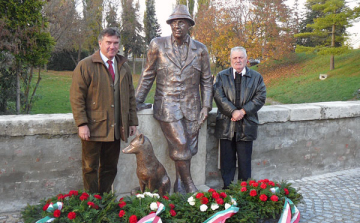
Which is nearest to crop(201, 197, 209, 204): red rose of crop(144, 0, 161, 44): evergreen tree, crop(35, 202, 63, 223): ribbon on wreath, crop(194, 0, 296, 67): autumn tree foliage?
crop(35, 202, 63, 223): ribbon on wreath

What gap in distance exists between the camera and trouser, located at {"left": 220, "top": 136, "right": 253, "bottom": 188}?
4305 mm

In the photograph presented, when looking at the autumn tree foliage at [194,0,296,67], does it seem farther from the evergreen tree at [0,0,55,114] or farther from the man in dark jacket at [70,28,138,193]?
the man in dark jacket at [70,28,138,193]

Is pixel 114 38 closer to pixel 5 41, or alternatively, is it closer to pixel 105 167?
pixel 105 167

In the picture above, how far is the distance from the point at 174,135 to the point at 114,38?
1293 mm

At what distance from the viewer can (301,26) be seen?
3064cm

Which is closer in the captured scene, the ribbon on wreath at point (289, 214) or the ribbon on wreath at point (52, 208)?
the ribbon on wreath at point (52, 208)

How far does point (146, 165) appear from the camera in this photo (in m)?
3.56

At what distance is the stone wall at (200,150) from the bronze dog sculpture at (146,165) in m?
0.62

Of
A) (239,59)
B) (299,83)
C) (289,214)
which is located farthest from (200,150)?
(299,83)

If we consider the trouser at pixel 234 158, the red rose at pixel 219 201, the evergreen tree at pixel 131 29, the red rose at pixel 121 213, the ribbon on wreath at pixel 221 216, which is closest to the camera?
the red rose at pixel 121 213

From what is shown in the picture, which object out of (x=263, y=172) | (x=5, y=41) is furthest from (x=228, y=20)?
(x=263, y=172)

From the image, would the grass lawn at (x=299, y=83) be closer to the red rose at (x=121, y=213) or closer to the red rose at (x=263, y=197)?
the red rose at (x=121, y=213)

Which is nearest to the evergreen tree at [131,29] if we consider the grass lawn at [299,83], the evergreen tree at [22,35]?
the grass lawn at [299,83]

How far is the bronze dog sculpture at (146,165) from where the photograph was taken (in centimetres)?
351
